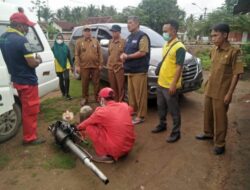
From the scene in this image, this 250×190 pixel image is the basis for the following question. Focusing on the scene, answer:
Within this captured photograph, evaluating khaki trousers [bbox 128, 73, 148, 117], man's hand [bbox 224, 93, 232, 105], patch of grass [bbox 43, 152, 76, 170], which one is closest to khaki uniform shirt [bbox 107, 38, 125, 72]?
khaki trousers [bbox 128, 73, 148, 117]

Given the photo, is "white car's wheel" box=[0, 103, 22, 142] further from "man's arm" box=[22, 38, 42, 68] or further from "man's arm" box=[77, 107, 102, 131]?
"man's arm" box=[77, 107, 102, 131]

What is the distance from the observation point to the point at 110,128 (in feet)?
13.5

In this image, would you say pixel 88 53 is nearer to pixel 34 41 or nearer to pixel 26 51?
pixel 34 41

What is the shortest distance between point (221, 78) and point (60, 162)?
2.55m

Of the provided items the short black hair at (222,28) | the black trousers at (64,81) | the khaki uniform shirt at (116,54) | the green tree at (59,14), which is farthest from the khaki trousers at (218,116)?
the green tree at (59,14)

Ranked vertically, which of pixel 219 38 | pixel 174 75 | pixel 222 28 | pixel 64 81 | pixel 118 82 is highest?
pixel 222 28

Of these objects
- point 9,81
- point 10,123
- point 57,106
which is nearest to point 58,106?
point 57,106

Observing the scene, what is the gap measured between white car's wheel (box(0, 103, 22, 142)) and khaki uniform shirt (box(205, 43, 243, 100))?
10.2 feet

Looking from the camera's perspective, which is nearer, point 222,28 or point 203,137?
point 222,28

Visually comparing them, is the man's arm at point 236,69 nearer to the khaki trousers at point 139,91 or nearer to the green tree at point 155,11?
the khaki trousers at point 139,91

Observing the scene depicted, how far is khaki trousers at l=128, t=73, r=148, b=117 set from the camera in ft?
18.3

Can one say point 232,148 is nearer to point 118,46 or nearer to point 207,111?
point 207,111

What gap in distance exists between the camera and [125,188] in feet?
12.0

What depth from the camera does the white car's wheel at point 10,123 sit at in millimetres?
4848
